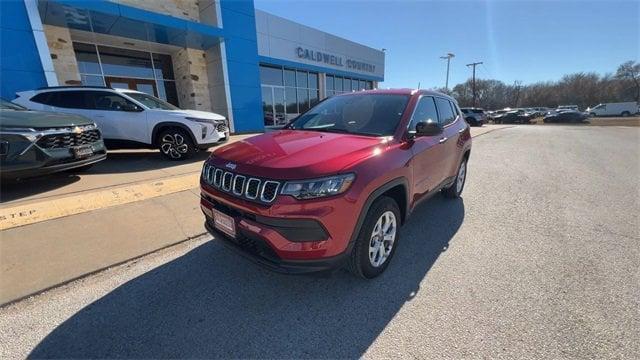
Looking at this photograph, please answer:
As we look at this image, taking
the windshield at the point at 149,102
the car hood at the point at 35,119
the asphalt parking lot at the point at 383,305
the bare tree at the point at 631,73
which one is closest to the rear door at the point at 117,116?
the windshield at the point at 149,102

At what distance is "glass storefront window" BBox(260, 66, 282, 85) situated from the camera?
54.3 ft

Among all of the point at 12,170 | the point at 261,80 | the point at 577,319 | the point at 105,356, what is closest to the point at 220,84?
the point at 261,80

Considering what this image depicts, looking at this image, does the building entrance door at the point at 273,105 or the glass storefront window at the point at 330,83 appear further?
the glass storefront window at the point at 330,83

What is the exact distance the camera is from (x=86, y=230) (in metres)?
3.62

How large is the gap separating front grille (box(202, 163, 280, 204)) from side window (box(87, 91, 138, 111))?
5.91 meters

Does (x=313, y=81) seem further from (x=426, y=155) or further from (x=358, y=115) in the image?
(x=426, y=155)

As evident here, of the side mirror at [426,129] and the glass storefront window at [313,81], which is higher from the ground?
the glass storefront window at [313,81]

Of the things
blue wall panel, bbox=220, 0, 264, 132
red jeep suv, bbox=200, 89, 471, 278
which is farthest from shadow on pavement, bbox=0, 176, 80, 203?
blue wall panel, bbox=220, 0, 264, 132

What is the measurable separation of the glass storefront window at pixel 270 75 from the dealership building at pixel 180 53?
2.2 inches

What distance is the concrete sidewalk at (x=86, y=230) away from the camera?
2.90m

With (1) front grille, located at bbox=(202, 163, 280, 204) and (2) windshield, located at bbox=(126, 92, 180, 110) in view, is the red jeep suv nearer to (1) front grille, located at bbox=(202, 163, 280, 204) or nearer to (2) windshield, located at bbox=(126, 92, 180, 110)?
(1) front grille, located at bbox=(202, 163, 280, 204)

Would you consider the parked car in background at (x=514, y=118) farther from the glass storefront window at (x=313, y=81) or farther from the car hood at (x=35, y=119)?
the car hood at (x=35, y=119)

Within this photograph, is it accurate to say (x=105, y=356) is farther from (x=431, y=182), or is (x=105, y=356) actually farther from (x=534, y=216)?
(x=534, y=216)

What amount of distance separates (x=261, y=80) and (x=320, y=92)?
5.46 meters
